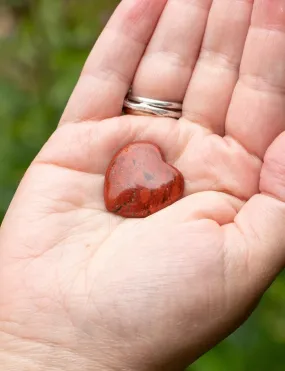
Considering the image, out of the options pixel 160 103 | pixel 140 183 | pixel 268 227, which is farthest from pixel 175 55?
pixel 268 227

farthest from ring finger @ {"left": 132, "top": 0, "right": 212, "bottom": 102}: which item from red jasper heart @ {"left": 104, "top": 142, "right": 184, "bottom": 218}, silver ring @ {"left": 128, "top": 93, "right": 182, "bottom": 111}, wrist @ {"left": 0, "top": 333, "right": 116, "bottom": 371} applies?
wrist @ {"left": 0, "top": 333, "right": 116, "bottom": 371}

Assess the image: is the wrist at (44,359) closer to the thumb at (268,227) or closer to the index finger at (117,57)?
the thumb at (268,227)

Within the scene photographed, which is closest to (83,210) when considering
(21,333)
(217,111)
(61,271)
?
(61,271)

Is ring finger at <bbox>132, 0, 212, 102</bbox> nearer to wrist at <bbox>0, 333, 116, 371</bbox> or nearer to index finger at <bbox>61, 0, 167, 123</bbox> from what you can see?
index finger at <bbox>61, 0, 167, 123</bbox>

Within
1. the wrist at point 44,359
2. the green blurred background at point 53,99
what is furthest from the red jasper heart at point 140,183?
the green blurred background at point 53,99

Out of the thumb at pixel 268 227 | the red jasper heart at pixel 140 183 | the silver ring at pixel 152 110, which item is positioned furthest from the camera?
the silver ring at pixel 152 110

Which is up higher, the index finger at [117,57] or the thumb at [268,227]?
the index finger at [117,57]

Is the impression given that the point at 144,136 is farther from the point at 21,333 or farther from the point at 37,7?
the point at 37,7
